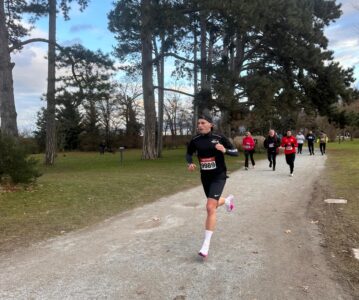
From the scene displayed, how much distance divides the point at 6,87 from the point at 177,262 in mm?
18496

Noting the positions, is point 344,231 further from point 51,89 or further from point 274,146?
point 51,89

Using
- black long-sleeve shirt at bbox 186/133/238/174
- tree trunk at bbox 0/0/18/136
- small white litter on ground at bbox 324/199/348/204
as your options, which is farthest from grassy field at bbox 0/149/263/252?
tree trunk at bbox 0/0/18/136

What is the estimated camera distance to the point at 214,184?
6.38m

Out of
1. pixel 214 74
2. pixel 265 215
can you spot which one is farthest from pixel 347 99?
pixel 265 215

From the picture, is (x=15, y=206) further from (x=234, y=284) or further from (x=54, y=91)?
(x=54, y=91)

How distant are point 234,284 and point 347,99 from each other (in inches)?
1359

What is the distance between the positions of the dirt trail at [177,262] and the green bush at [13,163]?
5168 mm

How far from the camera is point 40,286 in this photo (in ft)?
16.0

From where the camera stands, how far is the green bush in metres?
12.6

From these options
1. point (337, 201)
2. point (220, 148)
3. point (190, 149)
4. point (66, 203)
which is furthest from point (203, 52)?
point (220, 148)

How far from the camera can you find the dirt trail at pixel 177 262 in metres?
4.71

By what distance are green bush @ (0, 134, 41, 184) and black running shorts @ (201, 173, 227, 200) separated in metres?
8.11

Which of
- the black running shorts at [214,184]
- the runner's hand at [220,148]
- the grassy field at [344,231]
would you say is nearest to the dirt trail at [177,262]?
the grassy field at [344,231]

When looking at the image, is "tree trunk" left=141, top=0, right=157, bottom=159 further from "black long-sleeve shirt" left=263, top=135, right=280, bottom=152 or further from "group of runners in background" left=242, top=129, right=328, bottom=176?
"black long-sleeve shirt" left=263, top=135, right=280, bottom=152
